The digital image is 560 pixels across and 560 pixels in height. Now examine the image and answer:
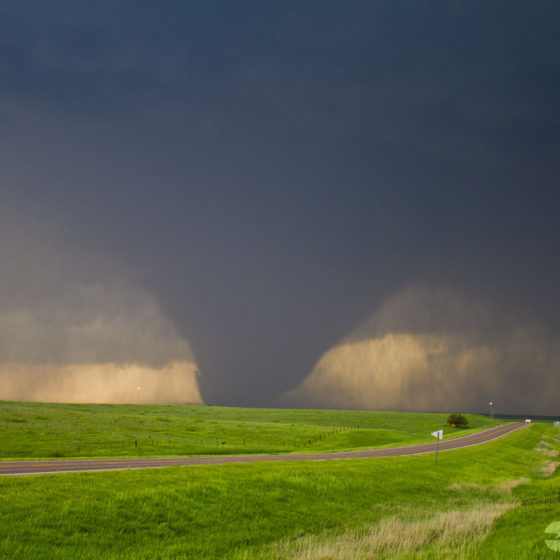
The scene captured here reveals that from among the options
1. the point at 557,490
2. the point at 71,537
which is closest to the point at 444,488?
the point at 557,490

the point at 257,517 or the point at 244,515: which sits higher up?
the point at 244,515

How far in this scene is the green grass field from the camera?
21594 mm

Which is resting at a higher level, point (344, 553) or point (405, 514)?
point (344, 553)

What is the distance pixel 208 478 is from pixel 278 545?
35.6 feet

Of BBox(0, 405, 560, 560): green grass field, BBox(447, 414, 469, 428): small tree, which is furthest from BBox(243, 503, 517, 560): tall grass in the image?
BBox(447, 414, 469, 428): small tree

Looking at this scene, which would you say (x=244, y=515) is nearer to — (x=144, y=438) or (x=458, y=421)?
(x=144, y=438)

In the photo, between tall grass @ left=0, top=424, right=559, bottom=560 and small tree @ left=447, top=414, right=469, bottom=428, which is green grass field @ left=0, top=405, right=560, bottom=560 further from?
small tree @ left=447, top=414, right=469, bottom=428

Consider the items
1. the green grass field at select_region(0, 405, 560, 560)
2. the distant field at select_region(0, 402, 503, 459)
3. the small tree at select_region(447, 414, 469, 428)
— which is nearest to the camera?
the green grass field at select_region(0, 405, 560, 560)

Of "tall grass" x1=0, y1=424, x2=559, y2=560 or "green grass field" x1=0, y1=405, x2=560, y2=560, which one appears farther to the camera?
"tall grass" x1=0, y1=424, x2=559, y2=560

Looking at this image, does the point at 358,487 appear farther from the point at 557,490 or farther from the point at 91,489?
the point at 91,489

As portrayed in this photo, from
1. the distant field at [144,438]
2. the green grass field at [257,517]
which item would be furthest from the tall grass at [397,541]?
the distant field at [144,438]

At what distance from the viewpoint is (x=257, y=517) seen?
29.0 meters

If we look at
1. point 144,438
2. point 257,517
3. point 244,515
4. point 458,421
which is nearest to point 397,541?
point 257,517

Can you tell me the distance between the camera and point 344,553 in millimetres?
22766
